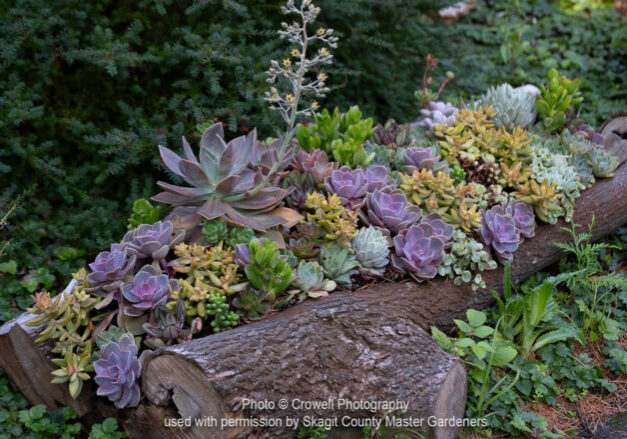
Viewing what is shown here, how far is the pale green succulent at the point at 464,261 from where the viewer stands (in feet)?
8.81

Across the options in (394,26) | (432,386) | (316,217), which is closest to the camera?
(432,386)

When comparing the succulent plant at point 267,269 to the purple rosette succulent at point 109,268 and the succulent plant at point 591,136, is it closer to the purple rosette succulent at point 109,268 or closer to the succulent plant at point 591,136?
the purple rosette succulent at point 109,268

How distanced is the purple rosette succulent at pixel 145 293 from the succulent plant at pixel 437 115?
2036mm

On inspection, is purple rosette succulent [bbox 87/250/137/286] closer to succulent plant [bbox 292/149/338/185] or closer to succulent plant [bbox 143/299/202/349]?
succulent plant [bbox 143/299/202/349]

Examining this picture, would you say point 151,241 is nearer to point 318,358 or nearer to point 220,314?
point 220,314

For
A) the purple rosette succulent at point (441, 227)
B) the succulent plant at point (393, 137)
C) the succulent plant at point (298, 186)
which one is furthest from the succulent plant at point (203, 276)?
the succulent plant at point (393, 137)

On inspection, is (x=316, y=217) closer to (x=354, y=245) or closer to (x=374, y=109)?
(x=354, y=245)

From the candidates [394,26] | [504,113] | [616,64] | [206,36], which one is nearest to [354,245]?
[504,113]

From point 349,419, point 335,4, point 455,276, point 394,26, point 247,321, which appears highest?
point 335,4

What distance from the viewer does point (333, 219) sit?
2.60 m

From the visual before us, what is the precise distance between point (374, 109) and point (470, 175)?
1299 millimetres

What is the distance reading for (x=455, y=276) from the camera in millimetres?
2746

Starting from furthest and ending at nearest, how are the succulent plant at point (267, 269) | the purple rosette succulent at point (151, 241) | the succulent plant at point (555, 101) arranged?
the succulent plant at point (555, 101) < the purple rosette succulent at point (151, 241) < the succulent plant at point (267, 269)

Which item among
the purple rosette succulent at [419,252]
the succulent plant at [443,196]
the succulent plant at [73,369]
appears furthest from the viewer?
the succulent plant at [443,196]
